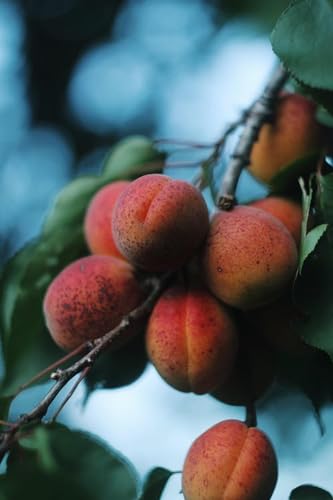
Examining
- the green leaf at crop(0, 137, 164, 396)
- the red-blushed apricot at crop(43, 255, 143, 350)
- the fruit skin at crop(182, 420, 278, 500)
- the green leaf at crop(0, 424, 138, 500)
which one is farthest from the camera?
the green leaf at crop(0, 137, 164, 396)

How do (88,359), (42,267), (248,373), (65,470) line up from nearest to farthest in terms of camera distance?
(65,470)
(88,359)
(248,373)
(42,267)

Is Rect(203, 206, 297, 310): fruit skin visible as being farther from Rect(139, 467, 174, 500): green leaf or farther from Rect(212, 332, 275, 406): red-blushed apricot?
Rect(139, 467, 174, 500): green leaf

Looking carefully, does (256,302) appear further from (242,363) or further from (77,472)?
(77,472)

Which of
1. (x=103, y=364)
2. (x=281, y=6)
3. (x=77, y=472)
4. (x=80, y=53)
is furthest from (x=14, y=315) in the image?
(x=80, y=53)

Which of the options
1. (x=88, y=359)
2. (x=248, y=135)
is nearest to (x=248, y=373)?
(x=88, y=359)

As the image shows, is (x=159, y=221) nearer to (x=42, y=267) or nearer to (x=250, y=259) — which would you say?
(x=250, y=259)

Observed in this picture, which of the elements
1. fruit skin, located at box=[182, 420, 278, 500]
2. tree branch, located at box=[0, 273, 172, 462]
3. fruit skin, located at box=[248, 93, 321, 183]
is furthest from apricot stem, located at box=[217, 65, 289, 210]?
fruit skin, located at box=[182, 420, 278, 500]
